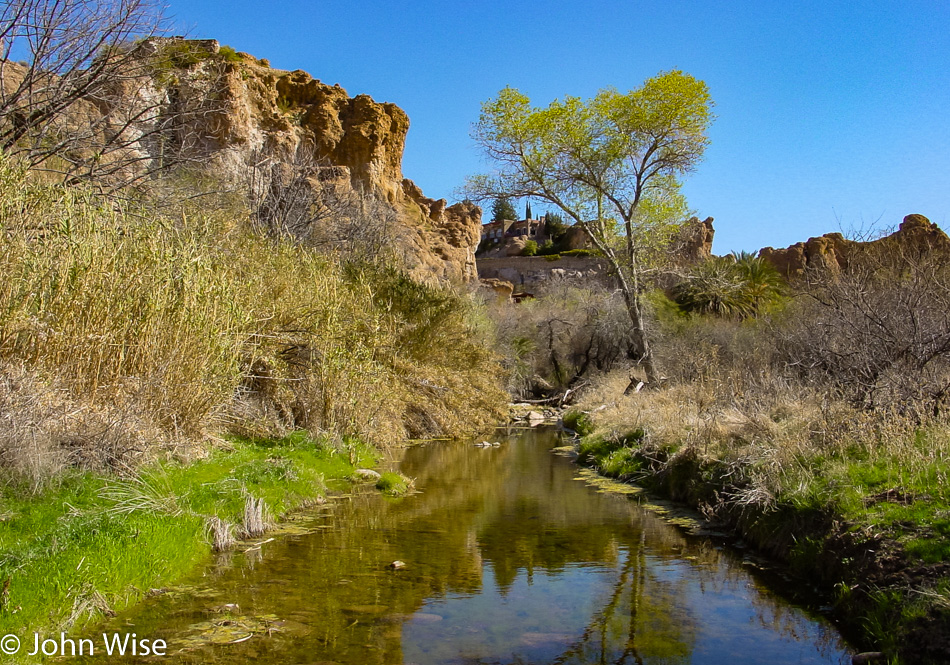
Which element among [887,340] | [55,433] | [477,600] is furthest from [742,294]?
[55,433]

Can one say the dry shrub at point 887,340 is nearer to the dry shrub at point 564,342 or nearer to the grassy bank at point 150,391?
the grassy bank at point 150,391

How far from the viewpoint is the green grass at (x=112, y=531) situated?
5371 mm

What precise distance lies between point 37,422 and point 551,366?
1258 inches

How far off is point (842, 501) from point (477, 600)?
13.2 feet

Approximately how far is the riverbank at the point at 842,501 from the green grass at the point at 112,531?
20.5 feet

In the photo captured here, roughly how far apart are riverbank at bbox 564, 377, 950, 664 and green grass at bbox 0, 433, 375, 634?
6257 mm

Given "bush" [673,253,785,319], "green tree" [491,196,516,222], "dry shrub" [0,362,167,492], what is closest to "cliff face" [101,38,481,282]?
"bush" [673,253,785,319]

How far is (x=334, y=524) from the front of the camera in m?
9.75

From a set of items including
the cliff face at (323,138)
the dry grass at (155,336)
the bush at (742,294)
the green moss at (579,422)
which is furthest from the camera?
the bush at (742,294)

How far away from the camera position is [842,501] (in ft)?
24.5

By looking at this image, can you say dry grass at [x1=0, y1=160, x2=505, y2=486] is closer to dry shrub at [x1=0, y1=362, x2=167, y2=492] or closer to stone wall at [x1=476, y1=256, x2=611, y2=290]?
dry shrub at [x1=0, y1=362, x2=167, y2=492]

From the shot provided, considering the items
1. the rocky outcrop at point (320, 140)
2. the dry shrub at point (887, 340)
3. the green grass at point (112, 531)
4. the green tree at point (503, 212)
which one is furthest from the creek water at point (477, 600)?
the green tree at point (503, 212)

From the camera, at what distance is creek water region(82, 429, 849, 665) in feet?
18.8

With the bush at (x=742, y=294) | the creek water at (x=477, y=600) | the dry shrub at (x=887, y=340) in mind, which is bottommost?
the creek water at (x=477, y=600)
